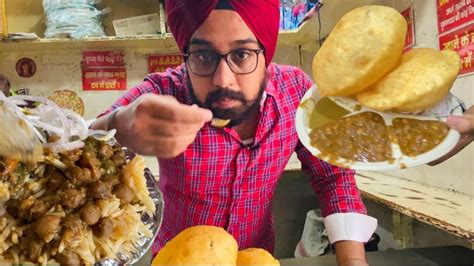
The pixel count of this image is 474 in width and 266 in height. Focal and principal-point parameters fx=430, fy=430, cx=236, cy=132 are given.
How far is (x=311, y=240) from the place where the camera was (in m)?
0.96

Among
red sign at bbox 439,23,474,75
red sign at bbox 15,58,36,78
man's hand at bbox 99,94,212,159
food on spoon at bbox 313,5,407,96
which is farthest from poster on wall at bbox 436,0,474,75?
red sign at bbox 15,58,36,78

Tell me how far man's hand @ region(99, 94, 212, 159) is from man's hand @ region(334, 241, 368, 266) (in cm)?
41

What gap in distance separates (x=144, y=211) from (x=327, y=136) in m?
0.34

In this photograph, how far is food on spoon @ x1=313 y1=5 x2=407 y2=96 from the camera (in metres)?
0.69

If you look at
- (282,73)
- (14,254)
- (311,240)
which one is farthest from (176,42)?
(311,240)

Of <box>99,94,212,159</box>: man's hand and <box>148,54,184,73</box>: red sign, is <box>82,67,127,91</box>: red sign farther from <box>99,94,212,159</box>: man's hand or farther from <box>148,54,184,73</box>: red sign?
<box>99,94,212,159</box>: man's hand

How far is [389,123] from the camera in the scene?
2.39ft

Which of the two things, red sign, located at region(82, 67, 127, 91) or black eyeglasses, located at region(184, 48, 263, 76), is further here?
red sign, located at region(82, 67, 127, 91)

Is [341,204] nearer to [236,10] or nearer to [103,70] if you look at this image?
[236,10]

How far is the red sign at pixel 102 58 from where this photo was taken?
0.90 meters

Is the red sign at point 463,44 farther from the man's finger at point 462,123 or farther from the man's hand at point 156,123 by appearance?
the man's hand at point 156,123

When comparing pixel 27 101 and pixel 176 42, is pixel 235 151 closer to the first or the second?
pixel 176 42

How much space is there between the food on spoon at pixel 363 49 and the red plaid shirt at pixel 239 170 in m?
0.10

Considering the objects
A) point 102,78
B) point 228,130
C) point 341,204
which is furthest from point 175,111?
point 341,204
